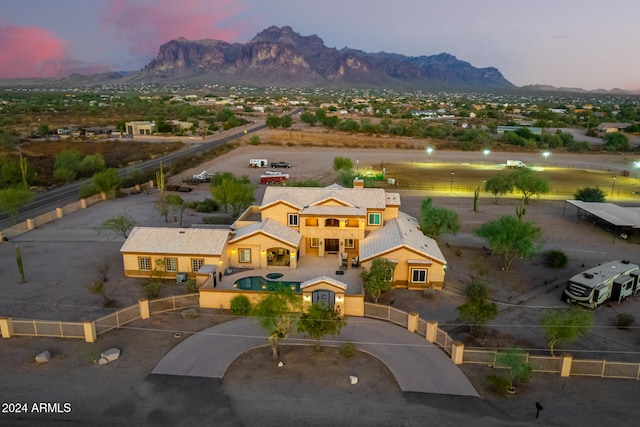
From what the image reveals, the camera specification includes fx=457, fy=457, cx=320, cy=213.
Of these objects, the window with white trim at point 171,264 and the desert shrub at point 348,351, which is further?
the window with white trim at point 171,264

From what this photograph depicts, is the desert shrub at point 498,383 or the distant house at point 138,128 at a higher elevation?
the distant house at point 138,128

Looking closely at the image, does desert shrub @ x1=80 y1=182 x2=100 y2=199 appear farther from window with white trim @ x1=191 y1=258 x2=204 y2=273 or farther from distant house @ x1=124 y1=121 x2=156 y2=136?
distant house @ x1=124 y1=121 x2=156 y2=136

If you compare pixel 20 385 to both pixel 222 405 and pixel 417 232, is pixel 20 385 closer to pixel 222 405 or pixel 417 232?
pixel 222 405

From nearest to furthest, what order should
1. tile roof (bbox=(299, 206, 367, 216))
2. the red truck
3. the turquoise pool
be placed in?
the turquoise pool → tile roof (bbox=(299, 206, 367, 216)) → the red truck

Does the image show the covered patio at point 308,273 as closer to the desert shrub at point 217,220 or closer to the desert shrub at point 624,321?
the desert shrub at point 217,220

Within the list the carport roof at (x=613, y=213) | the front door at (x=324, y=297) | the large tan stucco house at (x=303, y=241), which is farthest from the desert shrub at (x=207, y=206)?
the carport roof at (x=613, y=213)

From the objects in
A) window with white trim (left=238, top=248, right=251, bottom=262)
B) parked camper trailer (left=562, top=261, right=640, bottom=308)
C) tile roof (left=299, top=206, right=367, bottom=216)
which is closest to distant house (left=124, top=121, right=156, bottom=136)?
tile roof (left=299, top=206, right=367, bottom=216)
